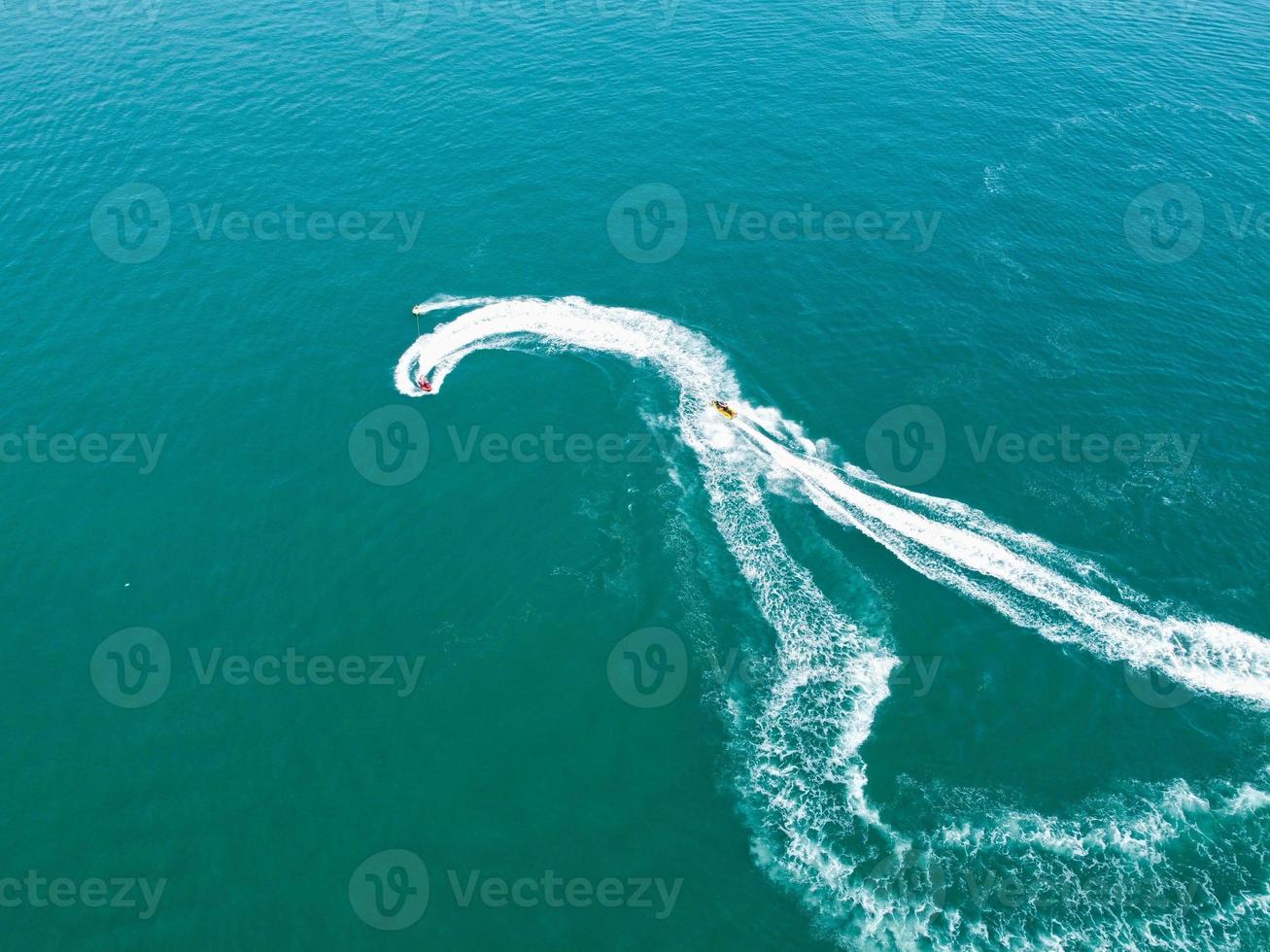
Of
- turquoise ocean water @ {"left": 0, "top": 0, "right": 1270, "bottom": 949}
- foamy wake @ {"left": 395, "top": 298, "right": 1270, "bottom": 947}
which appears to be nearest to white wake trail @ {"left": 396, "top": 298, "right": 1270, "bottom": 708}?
foamy wake @ {"left": 395, "top": 298, "right": 1270, "bottom": 947}

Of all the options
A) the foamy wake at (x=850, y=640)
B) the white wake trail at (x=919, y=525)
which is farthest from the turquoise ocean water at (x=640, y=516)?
the white wake trail at (x=919, y=525)

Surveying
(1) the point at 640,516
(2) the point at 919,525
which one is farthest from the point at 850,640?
(1) the point at 640,516

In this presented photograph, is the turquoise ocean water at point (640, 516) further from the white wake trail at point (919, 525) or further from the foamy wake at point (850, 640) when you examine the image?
the white wake trail at point (919, 525)

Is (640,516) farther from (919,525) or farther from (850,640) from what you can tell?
(919,525)

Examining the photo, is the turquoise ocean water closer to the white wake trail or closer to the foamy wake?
the foamy wake

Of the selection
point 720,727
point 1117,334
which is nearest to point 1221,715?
point 720,727

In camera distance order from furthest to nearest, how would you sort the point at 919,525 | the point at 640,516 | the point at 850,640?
the point at 640,516
the point at 919,525
the point at 850,640
